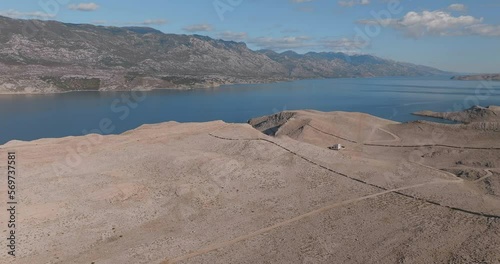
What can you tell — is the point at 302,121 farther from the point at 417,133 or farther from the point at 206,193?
the point at 206,193

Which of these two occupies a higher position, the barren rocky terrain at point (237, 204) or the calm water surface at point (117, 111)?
the barren rocky terrain at point (237, 204)

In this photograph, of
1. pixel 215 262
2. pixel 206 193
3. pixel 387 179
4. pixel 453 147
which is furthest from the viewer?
pixel 453 147

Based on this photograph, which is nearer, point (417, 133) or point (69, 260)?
point (69, 260)

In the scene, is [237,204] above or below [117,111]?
above

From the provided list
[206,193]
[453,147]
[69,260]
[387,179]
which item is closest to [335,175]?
[387,179]

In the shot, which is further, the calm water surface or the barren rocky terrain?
the calm water surface

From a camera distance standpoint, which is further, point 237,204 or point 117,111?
point 117,111

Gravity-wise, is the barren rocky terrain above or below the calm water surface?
above

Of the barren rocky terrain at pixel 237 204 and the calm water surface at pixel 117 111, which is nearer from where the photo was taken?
the barren rocky terrain at pixel 237 204
